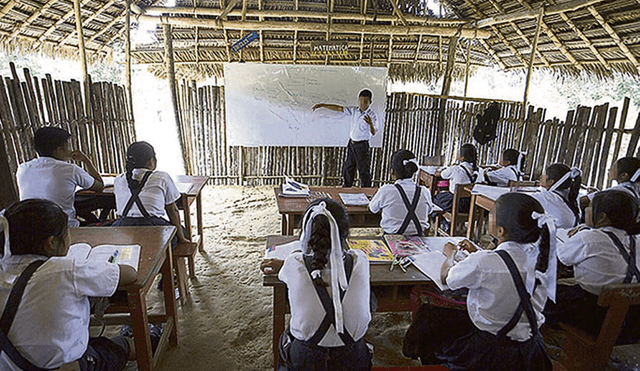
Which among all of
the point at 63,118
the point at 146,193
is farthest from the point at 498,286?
the point at 63,118

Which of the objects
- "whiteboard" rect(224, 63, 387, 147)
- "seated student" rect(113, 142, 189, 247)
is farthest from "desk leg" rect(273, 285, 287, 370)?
"whiteboard" rect(224, 63, 387, 147)

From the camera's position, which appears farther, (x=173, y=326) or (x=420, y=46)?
(x=420, y=46)

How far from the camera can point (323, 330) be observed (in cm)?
144

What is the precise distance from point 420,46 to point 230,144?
423 cm

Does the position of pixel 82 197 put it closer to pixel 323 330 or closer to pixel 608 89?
pixel 323 330

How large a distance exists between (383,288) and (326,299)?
2.72 feet

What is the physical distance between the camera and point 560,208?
2893 millimetres

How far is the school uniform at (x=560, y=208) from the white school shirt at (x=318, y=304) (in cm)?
206

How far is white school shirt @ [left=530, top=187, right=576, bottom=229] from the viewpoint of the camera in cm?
287

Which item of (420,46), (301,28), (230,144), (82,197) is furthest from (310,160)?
(82,197)

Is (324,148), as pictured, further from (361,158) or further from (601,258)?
(601,258)

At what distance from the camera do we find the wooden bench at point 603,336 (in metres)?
1.68

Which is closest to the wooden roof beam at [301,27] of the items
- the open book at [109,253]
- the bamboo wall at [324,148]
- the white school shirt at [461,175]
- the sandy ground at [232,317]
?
the bamboo wall at [324,148]

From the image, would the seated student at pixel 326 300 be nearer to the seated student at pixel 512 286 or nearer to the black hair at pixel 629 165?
the seated student at pixel 512 286
